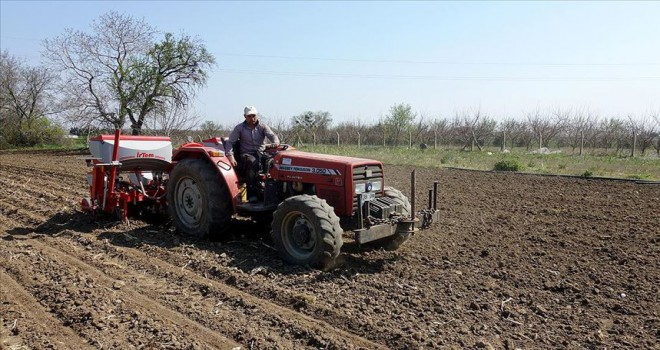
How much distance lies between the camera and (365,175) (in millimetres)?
5777

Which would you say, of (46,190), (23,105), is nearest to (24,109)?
(23,105)

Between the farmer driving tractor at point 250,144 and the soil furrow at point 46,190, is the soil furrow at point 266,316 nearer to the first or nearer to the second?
the farmer driving tractor at point 250,144

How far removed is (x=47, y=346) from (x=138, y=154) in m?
5.14

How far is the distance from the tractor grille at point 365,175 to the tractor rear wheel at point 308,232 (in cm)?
48

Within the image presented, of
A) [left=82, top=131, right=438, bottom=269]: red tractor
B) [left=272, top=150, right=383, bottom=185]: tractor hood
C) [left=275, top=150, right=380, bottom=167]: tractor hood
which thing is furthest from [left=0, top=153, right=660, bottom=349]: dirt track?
[left=275, top=150, right=380, bottom=167]: tractor hood

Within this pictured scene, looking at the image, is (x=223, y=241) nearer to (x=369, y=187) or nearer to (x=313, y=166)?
(x=313, y=166)

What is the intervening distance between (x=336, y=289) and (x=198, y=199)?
272cm

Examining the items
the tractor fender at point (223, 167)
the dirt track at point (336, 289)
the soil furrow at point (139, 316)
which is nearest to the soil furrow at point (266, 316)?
the dirt track at point (336, 289)

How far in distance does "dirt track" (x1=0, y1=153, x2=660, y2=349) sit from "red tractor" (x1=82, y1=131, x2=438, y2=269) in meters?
0.28

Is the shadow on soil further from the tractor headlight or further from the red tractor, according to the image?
the tractor headlight

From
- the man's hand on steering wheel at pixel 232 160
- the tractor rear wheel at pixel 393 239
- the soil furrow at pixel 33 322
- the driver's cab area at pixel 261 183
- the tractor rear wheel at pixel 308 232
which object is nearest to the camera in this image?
the soil furrow at pixel 33 322

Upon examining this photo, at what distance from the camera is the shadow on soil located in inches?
212

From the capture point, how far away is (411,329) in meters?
3.87

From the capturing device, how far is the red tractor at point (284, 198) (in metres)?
5.30
